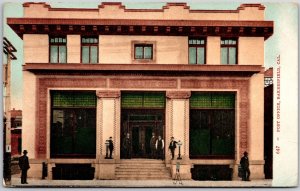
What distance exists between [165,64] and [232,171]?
2243 millimetres

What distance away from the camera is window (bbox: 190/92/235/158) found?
12727 millimetres

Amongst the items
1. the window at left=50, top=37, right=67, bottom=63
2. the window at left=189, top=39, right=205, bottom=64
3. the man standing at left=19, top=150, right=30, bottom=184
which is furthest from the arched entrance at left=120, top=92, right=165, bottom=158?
the man standing at left=19, top=150, right=30, bottom=184

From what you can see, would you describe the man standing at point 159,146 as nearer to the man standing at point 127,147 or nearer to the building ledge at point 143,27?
the man standing at point 127,147

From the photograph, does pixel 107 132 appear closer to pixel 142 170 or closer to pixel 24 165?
pixel 142 170

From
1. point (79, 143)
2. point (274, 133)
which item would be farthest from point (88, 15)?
point (274, 133)

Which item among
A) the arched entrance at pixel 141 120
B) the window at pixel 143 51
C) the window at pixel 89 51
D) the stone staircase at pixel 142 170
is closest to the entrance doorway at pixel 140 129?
the arched entrance at pixel 141 120

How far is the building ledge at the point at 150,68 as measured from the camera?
12.6 metres

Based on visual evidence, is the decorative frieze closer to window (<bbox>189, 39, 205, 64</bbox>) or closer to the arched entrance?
the arched entrance

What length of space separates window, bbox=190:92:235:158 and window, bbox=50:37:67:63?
2412 mm

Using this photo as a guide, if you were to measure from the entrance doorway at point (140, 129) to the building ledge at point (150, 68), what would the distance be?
Answer: 763 mm

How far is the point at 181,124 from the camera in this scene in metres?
12.7

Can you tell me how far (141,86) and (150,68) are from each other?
356 mm

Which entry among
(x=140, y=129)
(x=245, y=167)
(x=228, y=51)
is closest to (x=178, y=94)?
(x=140, y=129)

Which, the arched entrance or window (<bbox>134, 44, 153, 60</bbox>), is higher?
window (<bbox>134, 44, 153, 60</bbox>)
